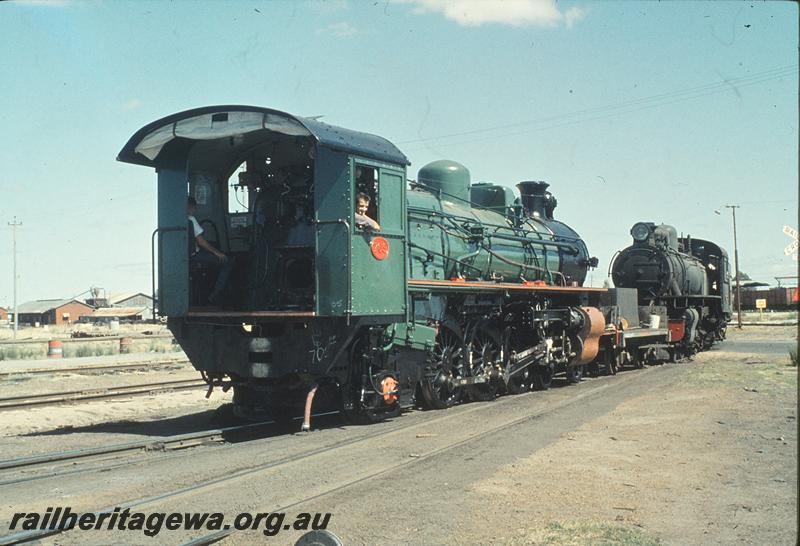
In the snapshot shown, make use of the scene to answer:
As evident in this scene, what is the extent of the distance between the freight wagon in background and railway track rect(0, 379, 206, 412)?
62900 millimetres

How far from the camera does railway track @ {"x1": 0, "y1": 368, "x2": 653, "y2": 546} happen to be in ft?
20.7

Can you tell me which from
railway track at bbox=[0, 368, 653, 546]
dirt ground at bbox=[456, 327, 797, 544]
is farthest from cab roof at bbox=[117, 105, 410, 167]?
dirt ground at bbox=[456, 327, 797, 544]

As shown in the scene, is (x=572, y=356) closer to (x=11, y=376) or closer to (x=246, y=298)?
(x=246, y=298)

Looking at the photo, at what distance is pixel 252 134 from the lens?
35.5ft

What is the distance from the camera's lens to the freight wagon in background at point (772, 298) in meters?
69.6

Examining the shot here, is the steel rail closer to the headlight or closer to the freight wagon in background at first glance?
the headlight

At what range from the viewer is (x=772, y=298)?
7106 cm

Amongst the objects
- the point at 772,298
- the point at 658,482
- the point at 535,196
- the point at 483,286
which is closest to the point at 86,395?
the point at 483,286

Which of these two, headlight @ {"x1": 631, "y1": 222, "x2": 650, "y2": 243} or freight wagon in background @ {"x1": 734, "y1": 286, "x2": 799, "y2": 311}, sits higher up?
headlight @ {"x1": 631, "y1": 222, "x2": 650, "y2": 243}

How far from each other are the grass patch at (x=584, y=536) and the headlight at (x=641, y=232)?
20.0 meters

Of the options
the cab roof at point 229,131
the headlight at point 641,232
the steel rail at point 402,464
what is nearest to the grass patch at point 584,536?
the steel rail at point 402,464

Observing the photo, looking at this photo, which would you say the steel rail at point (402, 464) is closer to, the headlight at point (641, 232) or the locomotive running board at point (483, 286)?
the locomotive running board at point (483, 286)

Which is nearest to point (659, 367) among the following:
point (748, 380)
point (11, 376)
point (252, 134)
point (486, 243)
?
point (748, 380)

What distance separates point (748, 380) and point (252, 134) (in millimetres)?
12032
